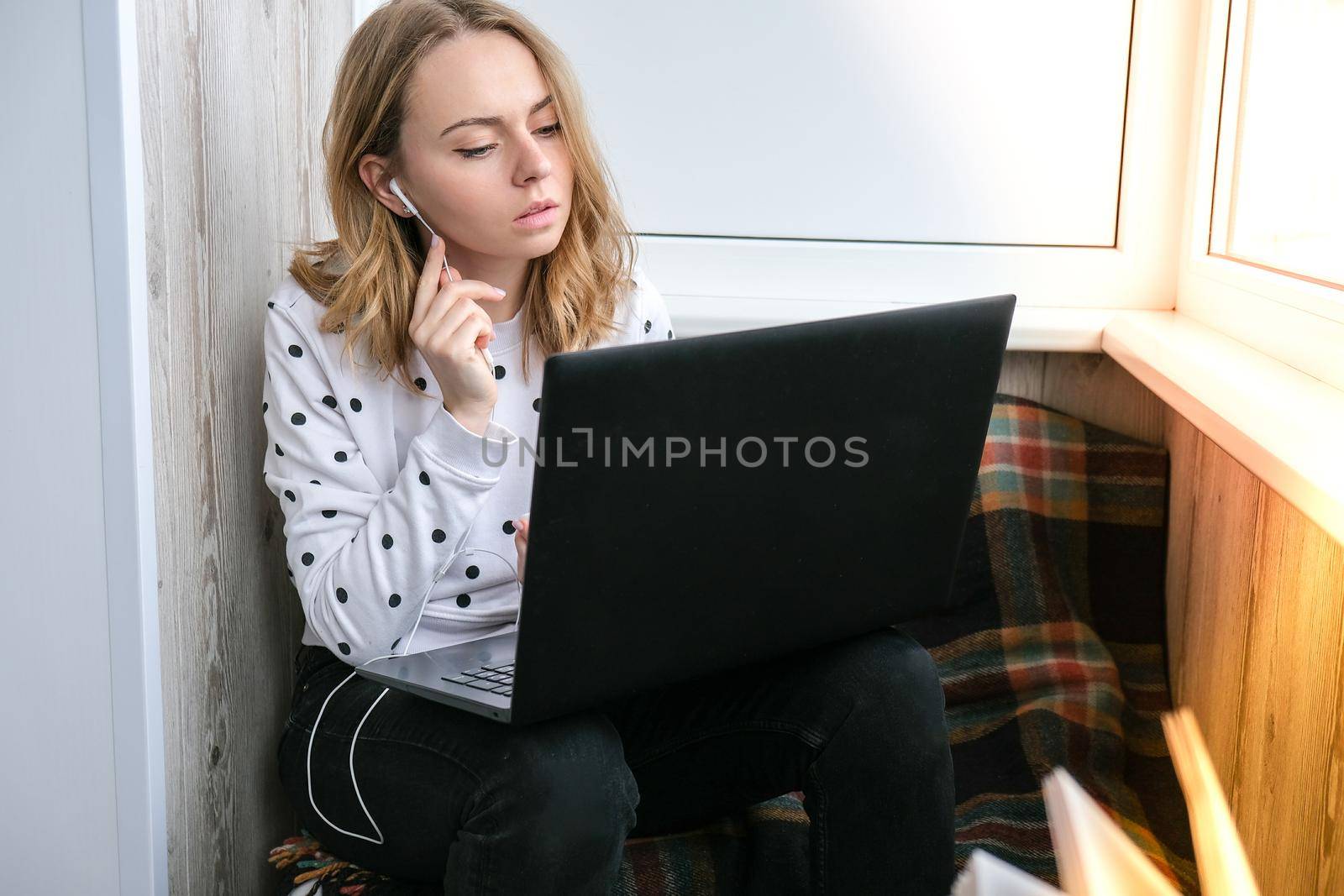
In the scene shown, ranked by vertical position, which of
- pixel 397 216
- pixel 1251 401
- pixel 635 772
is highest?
pixel 397 216

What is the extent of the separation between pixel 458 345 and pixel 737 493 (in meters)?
0.35

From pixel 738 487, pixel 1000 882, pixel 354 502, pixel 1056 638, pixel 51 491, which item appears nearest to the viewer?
pixel 1000 882

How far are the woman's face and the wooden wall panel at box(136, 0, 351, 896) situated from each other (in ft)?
0.60

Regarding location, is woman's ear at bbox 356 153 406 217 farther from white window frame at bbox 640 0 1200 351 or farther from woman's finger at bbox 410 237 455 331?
white window frame at bbox 640 0 1200 351

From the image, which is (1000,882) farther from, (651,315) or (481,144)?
(651,315)

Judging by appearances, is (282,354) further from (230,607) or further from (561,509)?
(561,509)

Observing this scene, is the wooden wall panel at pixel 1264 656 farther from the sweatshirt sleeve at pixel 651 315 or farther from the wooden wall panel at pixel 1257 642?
the sweatshirt sleeve at pixel 651 315

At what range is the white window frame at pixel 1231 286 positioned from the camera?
1.12m

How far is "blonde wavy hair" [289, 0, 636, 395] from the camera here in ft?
3.59

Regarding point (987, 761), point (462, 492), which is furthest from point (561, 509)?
point (987, 761)

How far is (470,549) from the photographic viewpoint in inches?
43.9

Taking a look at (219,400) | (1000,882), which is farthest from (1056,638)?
(1000,882)

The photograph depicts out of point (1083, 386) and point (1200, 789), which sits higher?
point (1083, 386)

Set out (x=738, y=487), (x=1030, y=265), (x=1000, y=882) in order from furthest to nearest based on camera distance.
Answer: (x=1030, y=265) < (x=738, y=487) < (x=1000, y=882)
